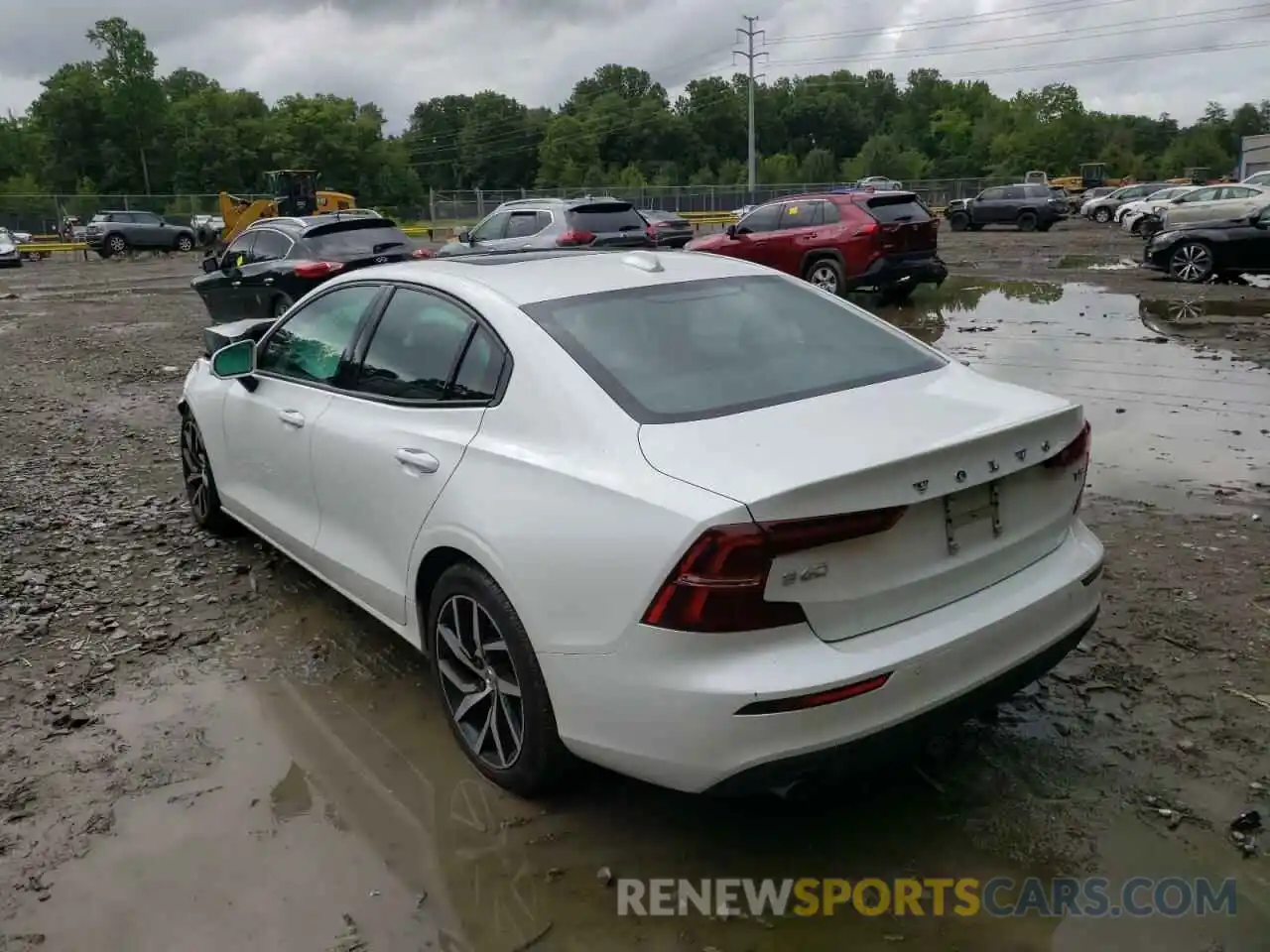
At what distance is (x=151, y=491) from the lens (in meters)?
6.73

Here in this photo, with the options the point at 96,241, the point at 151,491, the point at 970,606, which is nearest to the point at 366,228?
the point at 151,491

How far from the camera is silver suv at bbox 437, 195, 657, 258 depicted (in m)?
16.0

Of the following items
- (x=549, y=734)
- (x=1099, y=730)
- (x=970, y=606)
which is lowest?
(x=1099, y=730)

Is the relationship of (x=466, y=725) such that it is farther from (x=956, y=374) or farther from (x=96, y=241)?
(x=96, y=241)

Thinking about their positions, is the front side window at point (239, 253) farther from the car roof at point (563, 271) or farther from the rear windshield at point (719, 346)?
the rear windshield at point (719, 346)

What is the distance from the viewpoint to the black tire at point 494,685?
296 centimetres

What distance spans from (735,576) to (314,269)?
1080 cm

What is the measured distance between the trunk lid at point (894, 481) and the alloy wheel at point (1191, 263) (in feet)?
51.9

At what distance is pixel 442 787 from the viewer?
3.33 meters

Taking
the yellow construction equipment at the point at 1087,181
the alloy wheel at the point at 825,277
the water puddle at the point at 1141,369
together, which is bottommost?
the water puddle at the point at 1141,369

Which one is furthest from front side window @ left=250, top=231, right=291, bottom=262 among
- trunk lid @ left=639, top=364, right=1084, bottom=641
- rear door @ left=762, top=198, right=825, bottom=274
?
trunk lid @ left=639, top=364, right=1084, bottom=641

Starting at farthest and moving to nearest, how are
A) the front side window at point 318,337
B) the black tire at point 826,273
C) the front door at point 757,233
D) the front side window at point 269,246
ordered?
the front door at point 757,233 < the black tire at point 826,273 < the front side window at point 269,246 < the front side window at point 318,337

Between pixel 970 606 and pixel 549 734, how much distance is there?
122cm

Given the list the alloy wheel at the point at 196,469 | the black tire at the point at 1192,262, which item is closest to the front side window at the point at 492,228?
the black tire at the point at 1192,262
